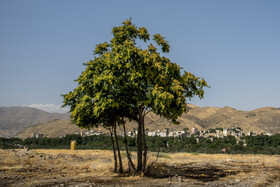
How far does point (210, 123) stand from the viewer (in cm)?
9981

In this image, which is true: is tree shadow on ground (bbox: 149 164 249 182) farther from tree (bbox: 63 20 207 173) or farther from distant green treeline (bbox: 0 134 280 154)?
distant green treeline (bbox: 0 134 280 154)

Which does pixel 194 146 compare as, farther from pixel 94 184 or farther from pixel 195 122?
pixel 195 122

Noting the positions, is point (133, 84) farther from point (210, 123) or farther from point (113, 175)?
point (210, 123)

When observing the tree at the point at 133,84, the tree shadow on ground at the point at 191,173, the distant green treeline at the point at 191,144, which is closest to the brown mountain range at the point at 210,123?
the distant green treeline at the point at 191,144

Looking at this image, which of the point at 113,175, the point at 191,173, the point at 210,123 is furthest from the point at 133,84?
the point at 210,123

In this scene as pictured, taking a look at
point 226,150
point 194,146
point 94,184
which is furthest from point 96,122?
point 194,146

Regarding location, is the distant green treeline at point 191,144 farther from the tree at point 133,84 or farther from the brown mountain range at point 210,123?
the brown mountain range at point 210,123

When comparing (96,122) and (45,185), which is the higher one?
(96,122)

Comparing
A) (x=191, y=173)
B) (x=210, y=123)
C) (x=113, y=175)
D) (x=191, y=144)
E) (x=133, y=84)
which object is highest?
(x=210, y=123)

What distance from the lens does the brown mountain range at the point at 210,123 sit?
85.6 metres

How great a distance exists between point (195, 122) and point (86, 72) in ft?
297

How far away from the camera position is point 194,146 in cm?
4869

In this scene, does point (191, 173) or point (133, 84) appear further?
point (191, 173)

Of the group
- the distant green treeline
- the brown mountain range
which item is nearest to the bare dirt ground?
the distant green treeline
